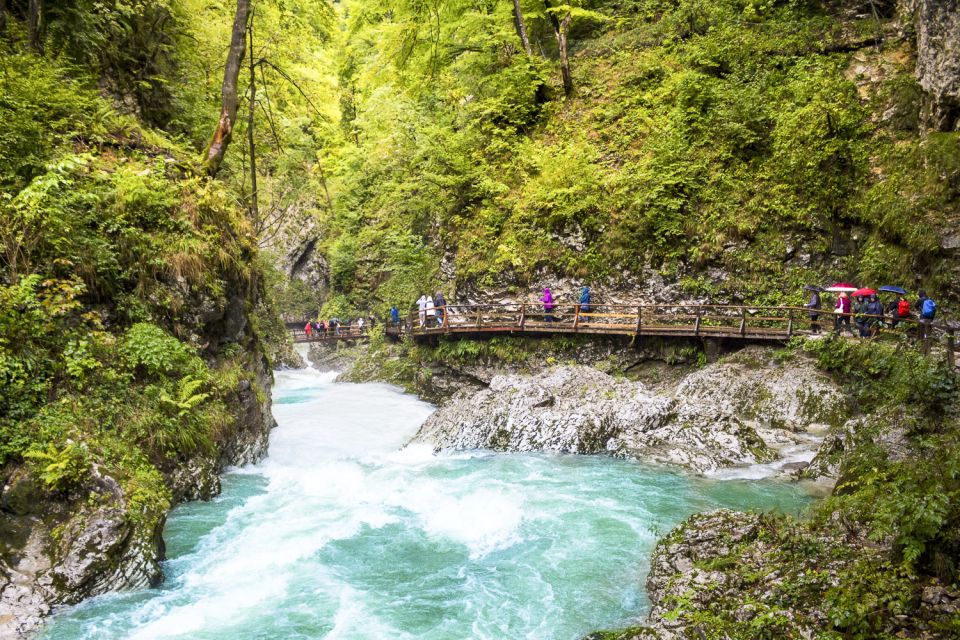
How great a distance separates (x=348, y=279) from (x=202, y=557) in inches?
1096

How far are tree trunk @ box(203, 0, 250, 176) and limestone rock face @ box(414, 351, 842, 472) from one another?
846cm

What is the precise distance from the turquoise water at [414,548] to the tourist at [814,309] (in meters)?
6.27

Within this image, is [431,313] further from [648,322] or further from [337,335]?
[337,335]

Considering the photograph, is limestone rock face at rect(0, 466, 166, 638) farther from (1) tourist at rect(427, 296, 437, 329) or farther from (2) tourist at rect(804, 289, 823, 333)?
(2) tourist at rect(804, 289, 823, 333)

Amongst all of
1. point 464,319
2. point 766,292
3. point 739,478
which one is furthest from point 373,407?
point 766,292

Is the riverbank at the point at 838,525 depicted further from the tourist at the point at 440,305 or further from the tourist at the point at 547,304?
the tourist at the point at 440,305

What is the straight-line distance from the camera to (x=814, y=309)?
14.6m

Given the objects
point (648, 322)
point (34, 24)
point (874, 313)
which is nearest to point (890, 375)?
point (874, 313)

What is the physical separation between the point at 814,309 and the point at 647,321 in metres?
4.68

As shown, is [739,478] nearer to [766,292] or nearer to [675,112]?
[766,292]

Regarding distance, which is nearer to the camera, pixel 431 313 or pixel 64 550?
pixel 64 550

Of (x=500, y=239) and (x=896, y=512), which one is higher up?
(x=500, y=239)

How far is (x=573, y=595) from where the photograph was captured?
6977mm

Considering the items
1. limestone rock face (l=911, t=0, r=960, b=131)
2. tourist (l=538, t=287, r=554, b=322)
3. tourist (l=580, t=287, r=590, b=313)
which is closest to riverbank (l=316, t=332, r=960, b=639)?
tourist (l=580, t=287, r=590, b=313)
